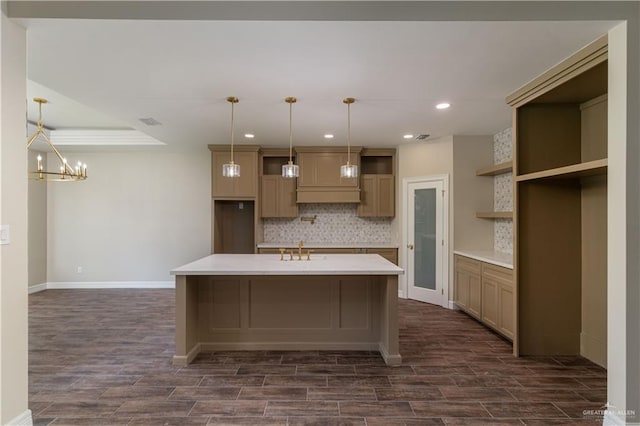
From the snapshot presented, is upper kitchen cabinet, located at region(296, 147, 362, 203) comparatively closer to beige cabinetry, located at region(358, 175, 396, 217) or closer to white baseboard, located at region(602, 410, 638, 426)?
beige cabinetry, located at region(358, 175, 396, 217)

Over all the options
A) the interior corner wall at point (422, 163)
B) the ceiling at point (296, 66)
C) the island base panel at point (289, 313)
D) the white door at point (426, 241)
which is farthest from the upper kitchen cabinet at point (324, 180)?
the island base panel at point (289, 313)

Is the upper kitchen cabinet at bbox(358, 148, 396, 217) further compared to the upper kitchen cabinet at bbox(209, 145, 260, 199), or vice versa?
the upper kitchen cabinet at bbox(358, 148, 396, 217)

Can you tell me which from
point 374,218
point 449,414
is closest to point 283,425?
point 449,414

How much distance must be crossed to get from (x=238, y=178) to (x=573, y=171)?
14.6 ft

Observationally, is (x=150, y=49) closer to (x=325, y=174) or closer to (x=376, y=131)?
(x=376, y=131)

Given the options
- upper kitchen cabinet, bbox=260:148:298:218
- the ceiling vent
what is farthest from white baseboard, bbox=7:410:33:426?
upper kitchen cabinet, bbox=260:148:298:218

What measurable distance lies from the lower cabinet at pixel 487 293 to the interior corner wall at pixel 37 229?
278 inches

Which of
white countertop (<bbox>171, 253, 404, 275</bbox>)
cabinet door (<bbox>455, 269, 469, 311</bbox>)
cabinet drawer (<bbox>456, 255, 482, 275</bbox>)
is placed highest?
white countertop (<bbox>171, 253, 404, 275</bbox>)

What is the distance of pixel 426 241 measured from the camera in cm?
524

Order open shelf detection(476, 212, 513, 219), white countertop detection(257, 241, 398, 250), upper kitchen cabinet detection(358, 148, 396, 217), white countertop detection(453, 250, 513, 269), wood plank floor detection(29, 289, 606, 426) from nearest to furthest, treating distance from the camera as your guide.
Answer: wood plank floor detection(29, 289, 606, 426) < white countertop detection(453, 250, 513, 269) < open shelf detection(476, 212, 513, 219) < white countertop detection(257, 241, 398, 250) < upper kitchen cabinet detection(358, 148, 396, 217)

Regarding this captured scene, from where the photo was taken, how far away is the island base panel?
11.0 feet

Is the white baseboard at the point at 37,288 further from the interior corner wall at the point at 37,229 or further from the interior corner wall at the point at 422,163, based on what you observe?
the interior corner wall at the point at 422,163

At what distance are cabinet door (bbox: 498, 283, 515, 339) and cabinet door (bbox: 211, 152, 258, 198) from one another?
383cm

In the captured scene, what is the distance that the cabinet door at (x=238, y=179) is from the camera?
551cm
